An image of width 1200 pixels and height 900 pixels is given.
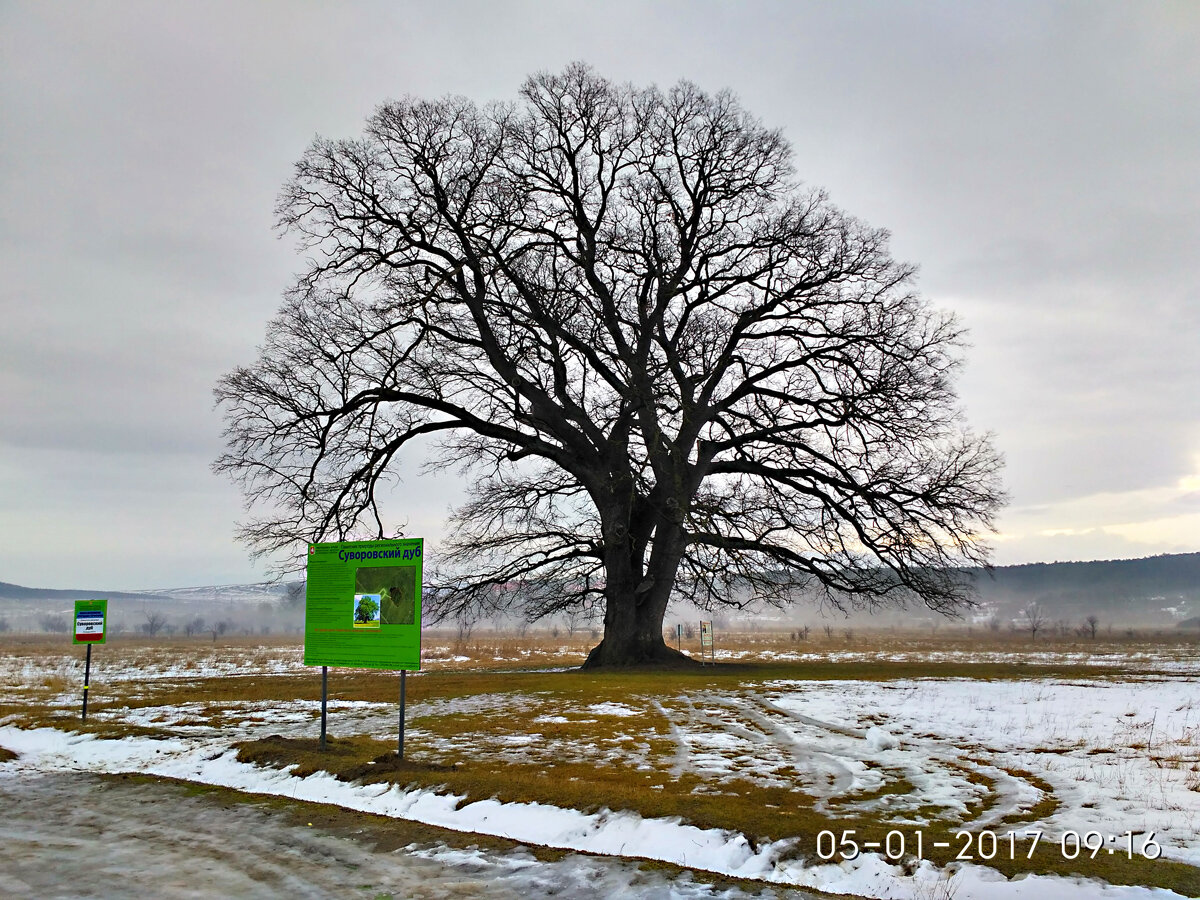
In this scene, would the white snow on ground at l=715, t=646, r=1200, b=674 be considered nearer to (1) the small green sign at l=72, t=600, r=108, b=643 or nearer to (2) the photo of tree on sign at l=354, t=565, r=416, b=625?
(2) the photo of tree on sign at l=354, t=565, r=416, b=625

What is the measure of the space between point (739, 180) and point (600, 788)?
20.3 metres

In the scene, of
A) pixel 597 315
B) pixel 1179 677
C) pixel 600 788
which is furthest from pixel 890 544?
pixel 600 788

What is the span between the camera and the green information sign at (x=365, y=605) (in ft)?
32.8

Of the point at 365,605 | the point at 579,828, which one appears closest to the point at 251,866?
the point at 579,828

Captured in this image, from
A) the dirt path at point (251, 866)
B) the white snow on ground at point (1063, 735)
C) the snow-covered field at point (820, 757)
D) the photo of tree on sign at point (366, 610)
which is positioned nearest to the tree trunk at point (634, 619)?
the white snow on ground at point (1063, 735)

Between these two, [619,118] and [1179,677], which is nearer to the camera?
[1179,677]

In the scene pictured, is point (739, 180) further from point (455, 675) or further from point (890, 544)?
point (455, 675)

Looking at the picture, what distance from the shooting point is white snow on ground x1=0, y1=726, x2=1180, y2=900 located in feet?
18.3

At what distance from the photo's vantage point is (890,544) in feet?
76.8

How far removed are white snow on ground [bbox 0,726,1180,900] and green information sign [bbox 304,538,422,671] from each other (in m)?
1.52

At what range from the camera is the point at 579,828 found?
23.4 ft
